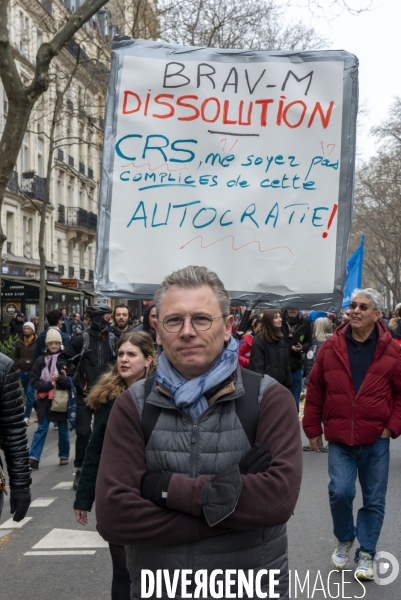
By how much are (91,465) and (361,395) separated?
1693 mm

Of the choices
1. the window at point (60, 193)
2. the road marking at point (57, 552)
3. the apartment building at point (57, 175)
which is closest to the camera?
the road marking at point (57, 552)

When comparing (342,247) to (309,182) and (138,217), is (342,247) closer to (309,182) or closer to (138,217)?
(309,182)

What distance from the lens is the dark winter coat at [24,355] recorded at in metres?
14.2

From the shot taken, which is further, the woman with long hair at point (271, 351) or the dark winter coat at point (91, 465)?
the woman with long hair at point (271, 351)

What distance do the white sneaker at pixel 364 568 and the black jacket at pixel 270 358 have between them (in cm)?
462

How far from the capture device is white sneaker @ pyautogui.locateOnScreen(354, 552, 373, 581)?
17.0 ft

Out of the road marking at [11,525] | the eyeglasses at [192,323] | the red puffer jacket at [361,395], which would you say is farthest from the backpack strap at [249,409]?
the road marking at [11,525]

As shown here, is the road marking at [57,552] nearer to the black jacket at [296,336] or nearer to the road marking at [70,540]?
the road marking at [70,540]

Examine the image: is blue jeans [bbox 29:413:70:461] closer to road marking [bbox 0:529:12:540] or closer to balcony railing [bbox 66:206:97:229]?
road marking [bbox 0:529:12:540]

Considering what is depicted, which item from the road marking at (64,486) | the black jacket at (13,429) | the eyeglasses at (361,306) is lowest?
the road marking at (64,486)

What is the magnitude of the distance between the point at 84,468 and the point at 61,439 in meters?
5.24

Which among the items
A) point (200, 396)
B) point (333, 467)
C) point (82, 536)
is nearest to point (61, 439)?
point (82, 536)

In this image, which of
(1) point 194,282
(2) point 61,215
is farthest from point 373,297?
(2) point 61,215

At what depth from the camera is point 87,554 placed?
595 centimetres
